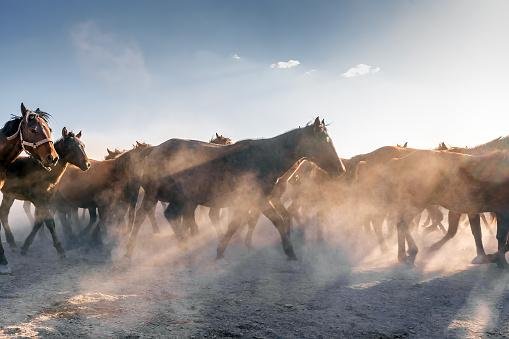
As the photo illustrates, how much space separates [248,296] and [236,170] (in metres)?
3.51

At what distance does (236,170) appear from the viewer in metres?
8.98

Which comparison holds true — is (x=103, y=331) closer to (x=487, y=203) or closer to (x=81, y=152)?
(x=81, y=152)

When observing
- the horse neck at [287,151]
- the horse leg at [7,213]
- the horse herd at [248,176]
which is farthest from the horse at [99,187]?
the horse neck at [287,151]

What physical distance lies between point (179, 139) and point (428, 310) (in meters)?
6.52

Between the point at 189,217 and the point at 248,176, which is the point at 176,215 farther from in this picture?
the point at 248,176

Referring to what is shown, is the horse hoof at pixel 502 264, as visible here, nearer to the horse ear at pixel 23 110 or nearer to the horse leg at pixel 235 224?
the horse leg at pixel 235 224

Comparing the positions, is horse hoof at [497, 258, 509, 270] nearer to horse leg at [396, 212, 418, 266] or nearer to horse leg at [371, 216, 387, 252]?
horse leg at [396, 212, 418, 266]

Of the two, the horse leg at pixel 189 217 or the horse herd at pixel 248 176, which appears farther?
the horse leg at pixel 189 217

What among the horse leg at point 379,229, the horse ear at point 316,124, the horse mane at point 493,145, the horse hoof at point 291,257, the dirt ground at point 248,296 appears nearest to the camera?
the dirt ground at point 248,296

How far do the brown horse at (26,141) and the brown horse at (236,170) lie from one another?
8.62ft

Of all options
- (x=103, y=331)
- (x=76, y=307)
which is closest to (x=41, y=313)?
(x=76, y=307)

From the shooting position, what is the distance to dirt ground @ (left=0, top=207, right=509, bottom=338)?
4703 millimetres

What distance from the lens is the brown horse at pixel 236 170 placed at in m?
8.87

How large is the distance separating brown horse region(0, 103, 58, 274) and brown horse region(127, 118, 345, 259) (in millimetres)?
2628
